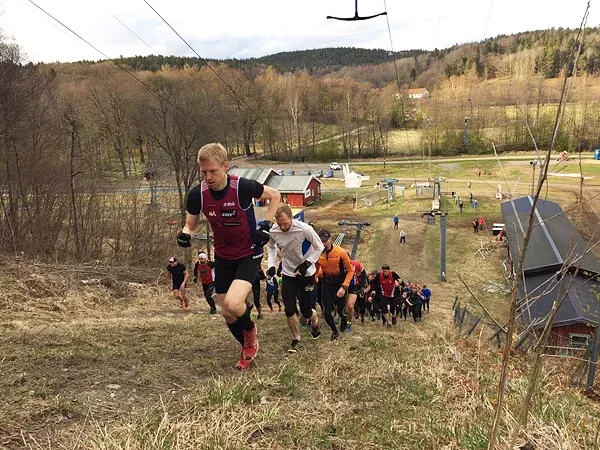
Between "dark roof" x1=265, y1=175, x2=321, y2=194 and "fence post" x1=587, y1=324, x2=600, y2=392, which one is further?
"dark roof" x1=265, y1=175, x2=321, y2=194

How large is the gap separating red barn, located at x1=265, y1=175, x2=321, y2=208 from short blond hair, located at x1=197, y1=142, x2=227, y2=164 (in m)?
46.1

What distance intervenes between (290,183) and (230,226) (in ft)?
159

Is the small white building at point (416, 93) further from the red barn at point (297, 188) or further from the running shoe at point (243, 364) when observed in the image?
the running shoe at point (243, 364)

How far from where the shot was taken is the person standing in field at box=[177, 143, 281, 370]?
4762mm

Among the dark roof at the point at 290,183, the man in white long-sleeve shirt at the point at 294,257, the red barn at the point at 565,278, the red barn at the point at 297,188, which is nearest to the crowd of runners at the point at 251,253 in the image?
the man in white long-sleeve shirt at the point at 294,257

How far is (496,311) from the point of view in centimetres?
2264

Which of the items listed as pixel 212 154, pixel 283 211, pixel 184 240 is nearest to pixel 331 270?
pixel 283 211

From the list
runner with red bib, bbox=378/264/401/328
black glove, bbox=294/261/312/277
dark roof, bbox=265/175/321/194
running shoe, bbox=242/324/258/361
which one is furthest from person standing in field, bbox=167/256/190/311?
dark roof, bbox=265/175/321/194

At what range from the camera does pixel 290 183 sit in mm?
53125

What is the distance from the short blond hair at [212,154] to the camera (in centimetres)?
464

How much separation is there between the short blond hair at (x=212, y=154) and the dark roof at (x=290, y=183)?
46.8 m

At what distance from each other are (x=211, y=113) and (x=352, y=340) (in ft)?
90.9

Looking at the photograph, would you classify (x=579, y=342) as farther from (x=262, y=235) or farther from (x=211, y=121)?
(x=211, y=121)

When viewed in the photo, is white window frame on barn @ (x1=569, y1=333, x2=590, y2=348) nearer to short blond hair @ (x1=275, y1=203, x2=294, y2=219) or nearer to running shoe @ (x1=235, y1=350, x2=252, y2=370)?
short blond hair @ (x1=275, y1=203, x2=294, y2=219)
